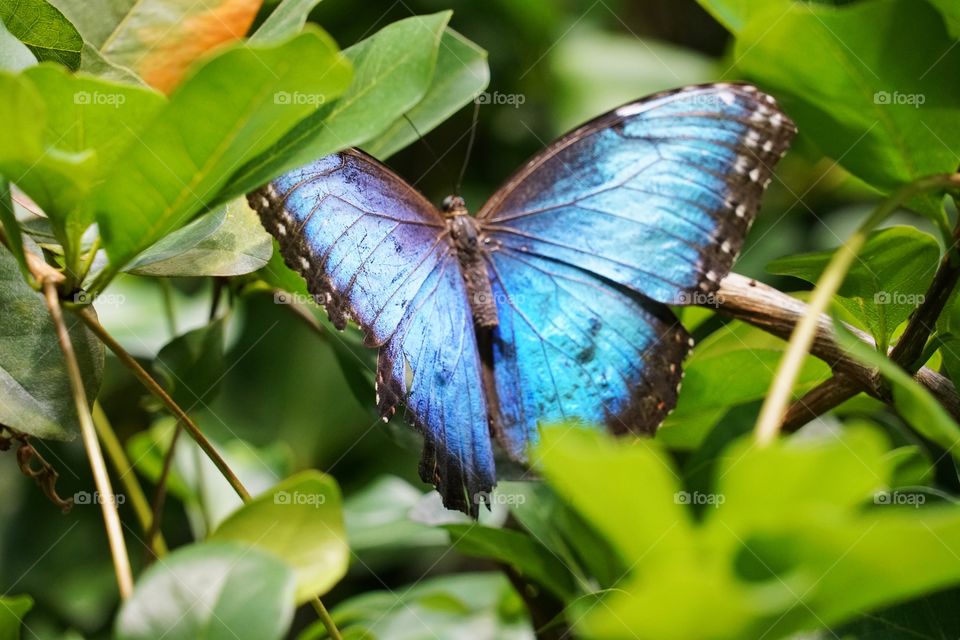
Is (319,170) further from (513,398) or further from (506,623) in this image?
(506,623)

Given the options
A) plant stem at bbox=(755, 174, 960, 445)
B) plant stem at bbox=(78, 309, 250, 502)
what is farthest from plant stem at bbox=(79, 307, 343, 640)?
plant stem at bbox=(755, 174, 960, 445)

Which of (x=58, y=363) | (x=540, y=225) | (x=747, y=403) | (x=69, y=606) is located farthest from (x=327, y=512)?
(x=69, y=606)

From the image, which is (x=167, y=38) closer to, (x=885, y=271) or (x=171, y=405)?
(x=171, y=405)

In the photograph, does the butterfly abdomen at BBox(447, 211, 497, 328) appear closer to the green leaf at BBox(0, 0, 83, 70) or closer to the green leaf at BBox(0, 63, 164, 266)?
the green leaf at BBox(0, 0, 83, 70)

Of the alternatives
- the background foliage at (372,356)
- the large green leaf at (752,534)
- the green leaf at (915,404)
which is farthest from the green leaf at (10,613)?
the green leaf at (915,404)

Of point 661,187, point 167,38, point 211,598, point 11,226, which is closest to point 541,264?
point 661,187
